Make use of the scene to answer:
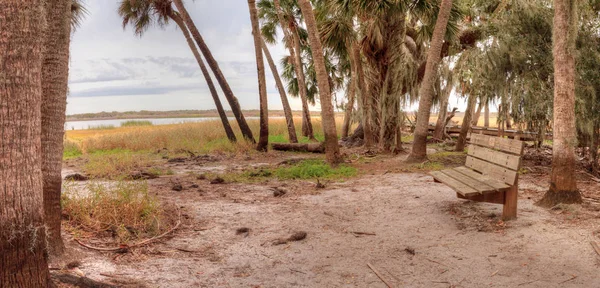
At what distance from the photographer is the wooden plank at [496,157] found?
616 cm

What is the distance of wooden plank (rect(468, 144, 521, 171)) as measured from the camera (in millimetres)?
6156

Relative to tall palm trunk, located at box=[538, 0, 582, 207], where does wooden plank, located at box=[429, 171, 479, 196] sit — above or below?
below

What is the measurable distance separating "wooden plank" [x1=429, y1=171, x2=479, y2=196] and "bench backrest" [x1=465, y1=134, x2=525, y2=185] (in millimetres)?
501

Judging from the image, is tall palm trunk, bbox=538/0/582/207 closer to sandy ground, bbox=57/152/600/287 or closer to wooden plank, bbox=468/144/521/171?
sandy ground, bbox=57/152/600/287

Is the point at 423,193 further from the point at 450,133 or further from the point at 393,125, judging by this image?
the point at 450,133

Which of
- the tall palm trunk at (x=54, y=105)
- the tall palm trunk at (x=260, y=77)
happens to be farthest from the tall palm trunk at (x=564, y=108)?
the tall palm trunk at (x=260, y=77)

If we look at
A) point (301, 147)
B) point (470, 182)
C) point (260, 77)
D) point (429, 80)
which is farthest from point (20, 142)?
point (260, 77)

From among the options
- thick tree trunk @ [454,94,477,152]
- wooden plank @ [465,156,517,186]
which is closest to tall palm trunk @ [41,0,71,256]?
wooden plank @ [465,156,517,186]

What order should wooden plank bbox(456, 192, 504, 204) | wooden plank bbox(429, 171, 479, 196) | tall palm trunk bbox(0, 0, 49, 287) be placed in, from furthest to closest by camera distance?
wooden plank bbox(456, 192, 504, 204) < wooden plank bbox(429, 171, 479, 196) < tall palm trunk bbox(0, 0, 49, 287)

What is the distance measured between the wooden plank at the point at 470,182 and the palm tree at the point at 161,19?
13.1 metres

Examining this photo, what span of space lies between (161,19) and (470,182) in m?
17.4

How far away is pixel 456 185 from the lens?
663cm

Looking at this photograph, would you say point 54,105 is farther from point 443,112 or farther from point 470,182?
point 443,112

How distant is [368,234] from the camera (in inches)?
252
